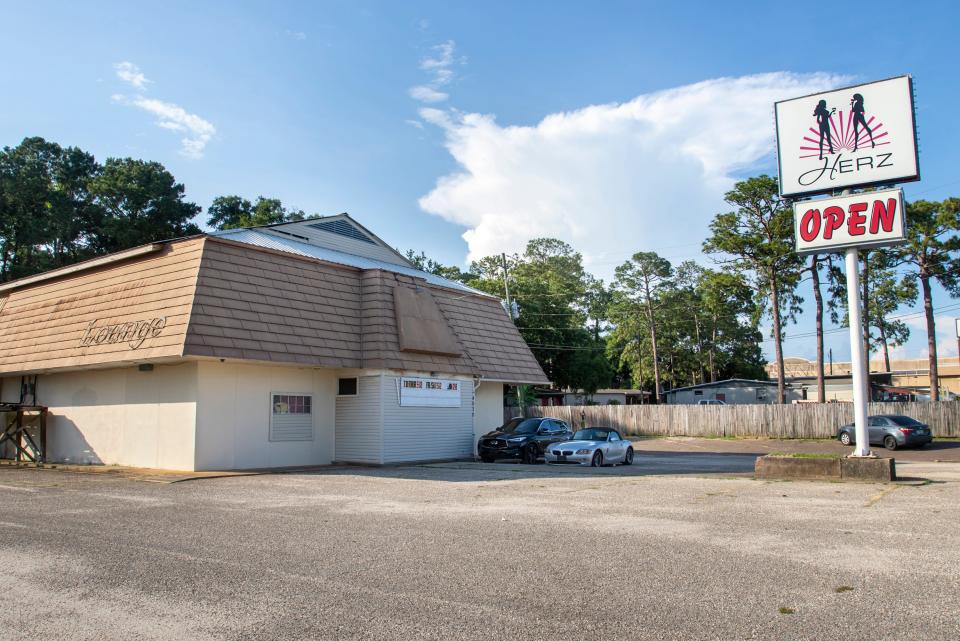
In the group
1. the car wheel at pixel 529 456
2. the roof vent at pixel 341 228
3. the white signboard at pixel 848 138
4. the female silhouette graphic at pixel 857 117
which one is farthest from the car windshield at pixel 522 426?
the female silhouette graphic at pixel 857 117

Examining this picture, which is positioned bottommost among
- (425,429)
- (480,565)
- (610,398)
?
(480,565)

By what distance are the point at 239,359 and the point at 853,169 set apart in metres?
15.6

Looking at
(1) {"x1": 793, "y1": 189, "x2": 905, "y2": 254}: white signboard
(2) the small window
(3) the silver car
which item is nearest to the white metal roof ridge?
(2) the small window

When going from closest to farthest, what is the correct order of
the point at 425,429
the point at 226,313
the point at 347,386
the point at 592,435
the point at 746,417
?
the point at 226,313, the point at 347,386, the point at 592,435, the point at 425,429, the point at 746,417

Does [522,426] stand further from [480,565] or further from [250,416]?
[480,565]

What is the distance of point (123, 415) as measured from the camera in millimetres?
20516

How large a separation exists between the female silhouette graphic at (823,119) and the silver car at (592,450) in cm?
1027

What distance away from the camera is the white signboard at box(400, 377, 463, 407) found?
22.2 metres

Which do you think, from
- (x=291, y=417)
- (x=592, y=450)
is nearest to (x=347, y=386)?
(x=291, y=417)

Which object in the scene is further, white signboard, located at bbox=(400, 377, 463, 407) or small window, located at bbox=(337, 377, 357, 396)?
white signboard, located at bbox=(400, 377, 463, 407)

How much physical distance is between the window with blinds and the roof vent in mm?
9062

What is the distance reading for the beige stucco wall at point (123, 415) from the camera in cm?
1864

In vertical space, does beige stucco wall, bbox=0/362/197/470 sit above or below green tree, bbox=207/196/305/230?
below

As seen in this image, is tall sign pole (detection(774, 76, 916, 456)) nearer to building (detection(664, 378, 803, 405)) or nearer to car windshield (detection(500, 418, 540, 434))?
car windshield (detection(500, 418, 540, 434))
